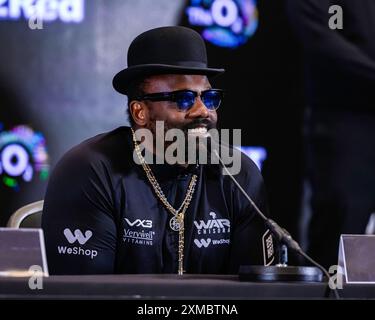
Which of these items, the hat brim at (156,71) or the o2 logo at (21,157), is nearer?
the hat brim at (156,71)

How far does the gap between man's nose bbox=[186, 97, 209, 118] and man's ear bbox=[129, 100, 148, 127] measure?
229 mm

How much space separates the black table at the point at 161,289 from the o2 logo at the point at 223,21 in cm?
205

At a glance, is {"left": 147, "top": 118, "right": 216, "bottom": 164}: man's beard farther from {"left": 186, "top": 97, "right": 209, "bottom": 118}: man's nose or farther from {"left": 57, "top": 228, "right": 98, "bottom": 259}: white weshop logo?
{"left": 57, "top": 228, "right": 98, "bottom": 259}: white weshop logo

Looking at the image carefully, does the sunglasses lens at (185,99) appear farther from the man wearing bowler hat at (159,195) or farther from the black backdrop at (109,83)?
the black backdrop at (109,83)

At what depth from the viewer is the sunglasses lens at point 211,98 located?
8.98 ft

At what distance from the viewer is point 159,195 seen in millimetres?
2811

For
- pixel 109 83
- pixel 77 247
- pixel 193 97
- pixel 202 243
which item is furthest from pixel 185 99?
pixel 109 83

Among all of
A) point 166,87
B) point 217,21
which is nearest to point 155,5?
point 217,21

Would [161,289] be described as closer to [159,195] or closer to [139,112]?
[159,195]

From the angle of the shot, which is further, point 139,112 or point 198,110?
point 139,112

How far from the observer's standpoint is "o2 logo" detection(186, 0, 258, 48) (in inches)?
151

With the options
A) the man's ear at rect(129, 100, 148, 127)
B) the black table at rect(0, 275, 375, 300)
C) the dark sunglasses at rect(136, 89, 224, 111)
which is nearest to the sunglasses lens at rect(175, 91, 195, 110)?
the dark sunglasses at rect(136, 89, 224, 111)

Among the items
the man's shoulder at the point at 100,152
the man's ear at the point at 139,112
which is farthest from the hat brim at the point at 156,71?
the man's shoulder at the point at 100,152

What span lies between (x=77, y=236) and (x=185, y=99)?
21.7 inches
